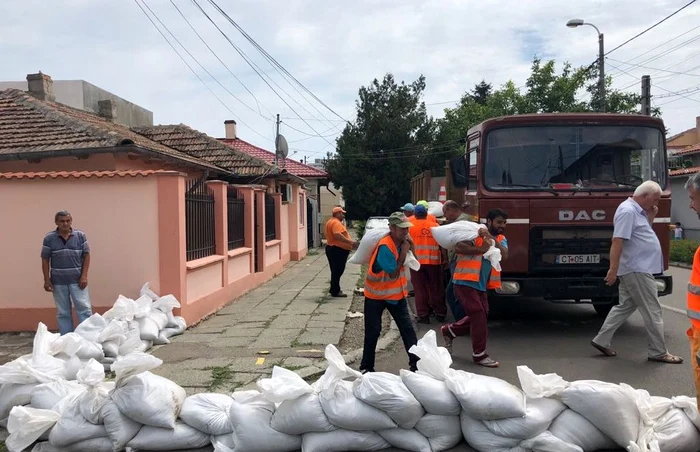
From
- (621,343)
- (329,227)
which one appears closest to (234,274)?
(329,227)

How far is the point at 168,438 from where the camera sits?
13.4ft

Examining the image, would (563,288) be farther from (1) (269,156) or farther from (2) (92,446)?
(1) (269,156)

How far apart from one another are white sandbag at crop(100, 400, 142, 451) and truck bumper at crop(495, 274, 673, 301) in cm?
431

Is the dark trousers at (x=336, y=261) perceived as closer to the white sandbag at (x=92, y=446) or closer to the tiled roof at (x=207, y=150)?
the tiled roof at (x=207, y=150)

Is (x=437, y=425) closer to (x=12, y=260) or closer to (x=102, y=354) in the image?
(x=102, y=354)

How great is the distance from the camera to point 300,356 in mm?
6434

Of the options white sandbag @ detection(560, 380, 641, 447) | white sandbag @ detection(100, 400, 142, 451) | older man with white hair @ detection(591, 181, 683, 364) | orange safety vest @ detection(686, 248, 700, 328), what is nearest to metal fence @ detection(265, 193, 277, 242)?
older man with white hair @ detection(591, 181, 683, 364)

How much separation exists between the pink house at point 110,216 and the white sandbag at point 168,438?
3873 mm

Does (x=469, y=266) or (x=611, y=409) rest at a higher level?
(x=469, y=266)

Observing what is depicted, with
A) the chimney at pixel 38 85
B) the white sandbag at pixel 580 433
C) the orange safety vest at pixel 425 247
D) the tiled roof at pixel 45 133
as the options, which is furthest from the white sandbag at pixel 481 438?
the chimney at pixel 38 85

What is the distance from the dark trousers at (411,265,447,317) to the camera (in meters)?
8.41

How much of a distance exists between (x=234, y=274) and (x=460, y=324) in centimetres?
568

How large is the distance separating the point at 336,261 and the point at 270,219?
18.1 feet

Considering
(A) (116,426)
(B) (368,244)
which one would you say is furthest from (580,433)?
(A) (116,426)
